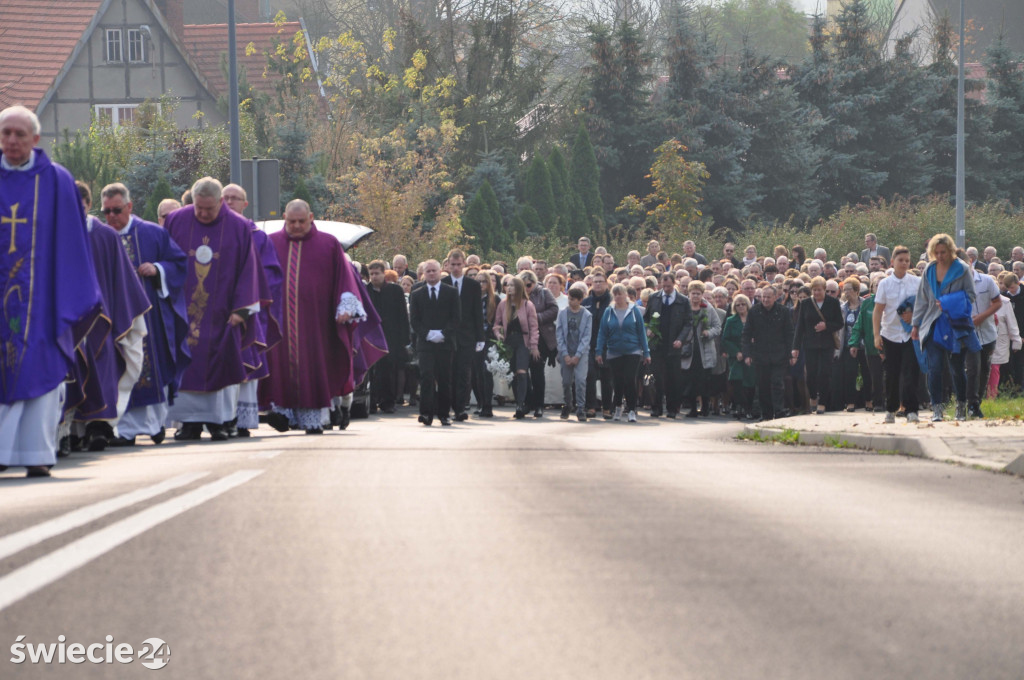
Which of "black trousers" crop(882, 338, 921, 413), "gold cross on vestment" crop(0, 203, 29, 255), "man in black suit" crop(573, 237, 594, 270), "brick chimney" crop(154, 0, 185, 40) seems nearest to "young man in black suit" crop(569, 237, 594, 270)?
"man in black suit" crop(573, 237, 594, 270)

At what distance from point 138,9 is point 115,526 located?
51484mm

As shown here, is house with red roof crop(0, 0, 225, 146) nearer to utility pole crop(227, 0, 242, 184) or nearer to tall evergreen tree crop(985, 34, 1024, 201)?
utility pole crop(227, 0, 242, 184)

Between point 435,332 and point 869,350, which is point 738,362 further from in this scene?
point 435,332

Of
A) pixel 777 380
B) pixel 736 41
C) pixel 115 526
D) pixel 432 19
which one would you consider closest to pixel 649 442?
pixel 777 380

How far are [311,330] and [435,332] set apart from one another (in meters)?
4.01

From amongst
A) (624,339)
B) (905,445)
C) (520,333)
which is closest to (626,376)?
(624,339)

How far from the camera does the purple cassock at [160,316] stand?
1289 centimetres

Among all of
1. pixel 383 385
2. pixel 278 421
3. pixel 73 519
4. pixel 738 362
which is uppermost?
pixel 738 362

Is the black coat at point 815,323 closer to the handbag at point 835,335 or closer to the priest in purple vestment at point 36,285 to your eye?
the handbag at point 835,335

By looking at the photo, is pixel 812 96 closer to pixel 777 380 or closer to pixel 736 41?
pixel 736 41

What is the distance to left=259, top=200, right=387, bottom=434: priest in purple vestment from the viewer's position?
14.7 metres

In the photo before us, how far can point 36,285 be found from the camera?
9805 millimetres

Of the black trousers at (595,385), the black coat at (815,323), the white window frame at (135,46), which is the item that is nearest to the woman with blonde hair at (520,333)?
the black trousers at (595,385)

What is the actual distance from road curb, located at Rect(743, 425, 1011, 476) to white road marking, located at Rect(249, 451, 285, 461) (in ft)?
15.7
